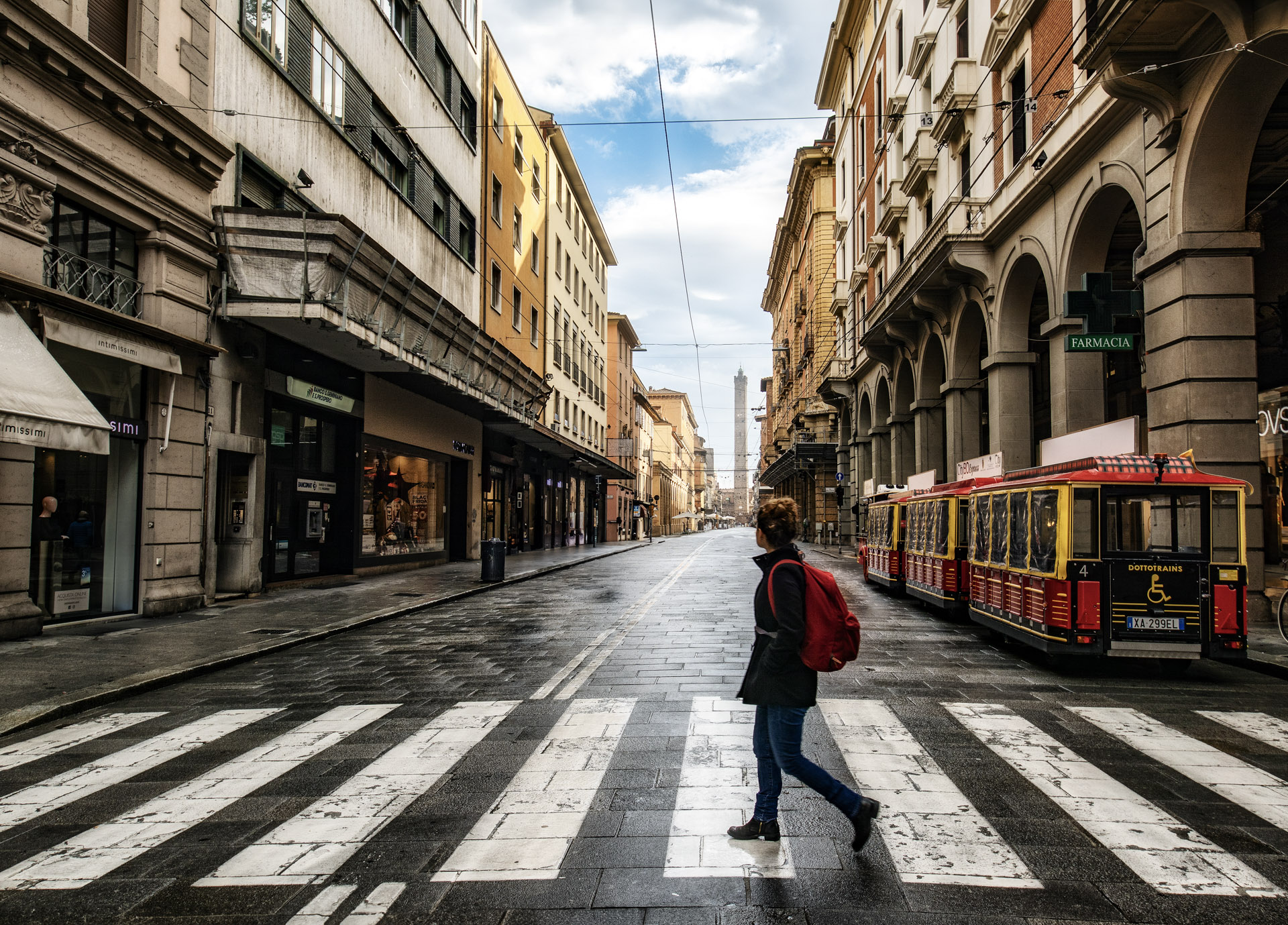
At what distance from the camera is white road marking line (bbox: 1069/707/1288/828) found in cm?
472

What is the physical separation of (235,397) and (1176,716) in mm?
13630

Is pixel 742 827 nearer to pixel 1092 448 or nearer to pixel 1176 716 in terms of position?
pixel 1176 716

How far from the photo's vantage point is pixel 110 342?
11.0 metres

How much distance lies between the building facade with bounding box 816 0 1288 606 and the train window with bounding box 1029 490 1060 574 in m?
4.09

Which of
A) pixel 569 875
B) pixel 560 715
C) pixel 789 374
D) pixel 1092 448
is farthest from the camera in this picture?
pixel 789 374

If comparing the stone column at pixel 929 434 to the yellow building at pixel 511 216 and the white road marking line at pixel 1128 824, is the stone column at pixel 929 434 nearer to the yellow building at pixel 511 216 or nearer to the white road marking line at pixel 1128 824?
the yellow building at pixel 511 216

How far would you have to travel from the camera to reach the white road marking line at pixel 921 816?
12.2 ft

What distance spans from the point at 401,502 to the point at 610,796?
62.6 feet

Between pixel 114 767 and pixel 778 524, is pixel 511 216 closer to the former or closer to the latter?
pixel 114 767

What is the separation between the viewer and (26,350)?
31.0 feet

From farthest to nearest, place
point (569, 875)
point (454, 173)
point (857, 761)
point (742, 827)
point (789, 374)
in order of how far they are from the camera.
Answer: point (789, 374) → point (454, 173) → point (857, 761) → point (742, 827) → point (569, 875)

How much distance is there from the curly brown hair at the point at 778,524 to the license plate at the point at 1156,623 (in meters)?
6.17

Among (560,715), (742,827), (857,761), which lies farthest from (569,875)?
(560,715)

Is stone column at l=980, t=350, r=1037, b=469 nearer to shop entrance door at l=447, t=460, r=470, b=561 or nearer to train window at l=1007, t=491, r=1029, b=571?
train window at l=1007, t=491, r=1029, b=571
